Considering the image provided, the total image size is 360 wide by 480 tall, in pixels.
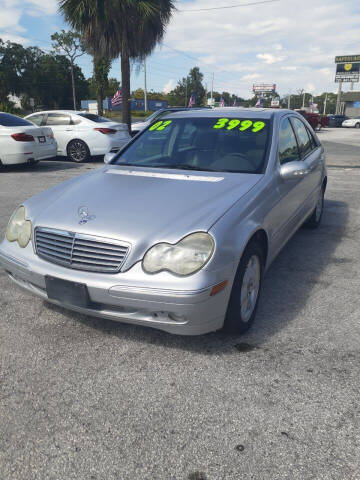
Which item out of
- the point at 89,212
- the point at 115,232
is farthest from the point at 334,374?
the point at 89,212

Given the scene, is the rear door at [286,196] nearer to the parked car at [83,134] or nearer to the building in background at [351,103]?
the parked car at [83,134]

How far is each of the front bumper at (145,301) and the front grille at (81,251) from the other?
4 cm

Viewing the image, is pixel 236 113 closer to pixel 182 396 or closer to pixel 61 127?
pixel 182 396

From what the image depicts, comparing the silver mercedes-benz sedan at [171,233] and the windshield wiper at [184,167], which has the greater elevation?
the windshield wiper at [184,167]

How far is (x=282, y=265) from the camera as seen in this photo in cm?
419

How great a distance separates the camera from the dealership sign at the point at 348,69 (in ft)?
236

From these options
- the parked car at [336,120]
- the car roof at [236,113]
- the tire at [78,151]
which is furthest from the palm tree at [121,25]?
the parked car at [336,120]

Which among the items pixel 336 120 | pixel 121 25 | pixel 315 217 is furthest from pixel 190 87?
pixel 315 217

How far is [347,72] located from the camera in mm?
72625

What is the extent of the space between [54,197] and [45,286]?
Result: 0.77 meters

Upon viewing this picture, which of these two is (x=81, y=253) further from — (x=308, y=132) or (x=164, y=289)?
(x=308, y=132)

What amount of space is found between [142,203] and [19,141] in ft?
25.3

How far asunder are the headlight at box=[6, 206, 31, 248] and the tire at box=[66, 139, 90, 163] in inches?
338

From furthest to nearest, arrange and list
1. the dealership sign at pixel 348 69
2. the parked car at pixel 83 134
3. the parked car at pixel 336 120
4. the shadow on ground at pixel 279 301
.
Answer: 1. the dealership sign at pixel 348 69
2. the parked car at pixel 336 120
3. the parked car at pixel 83 134
4. the shadow on ground at pixel 279 301
